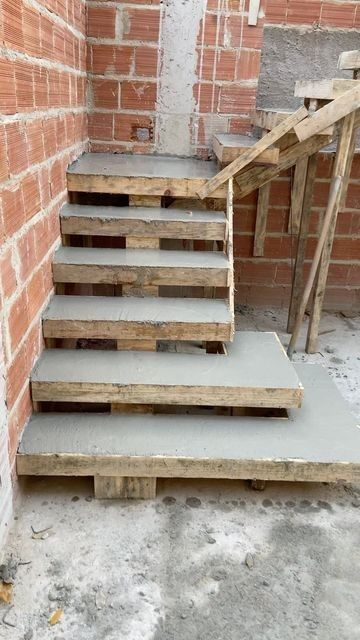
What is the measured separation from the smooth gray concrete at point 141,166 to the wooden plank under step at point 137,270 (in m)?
0.63

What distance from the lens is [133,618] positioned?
200cm

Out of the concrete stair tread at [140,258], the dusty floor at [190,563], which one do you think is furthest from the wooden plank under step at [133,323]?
the dusty floor at [190,563]

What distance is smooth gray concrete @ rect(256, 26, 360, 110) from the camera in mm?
4605

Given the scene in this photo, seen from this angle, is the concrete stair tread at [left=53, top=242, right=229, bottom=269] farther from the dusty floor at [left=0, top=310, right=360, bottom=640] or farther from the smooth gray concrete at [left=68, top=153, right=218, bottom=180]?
the dusty floor at [left=0, top=310, right=360, bottom=640]

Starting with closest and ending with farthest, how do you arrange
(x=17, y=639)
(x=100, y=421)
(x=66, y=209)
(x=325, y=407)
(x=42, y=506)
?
(x=17, y=639), (x=42, y=506), (x=100, y=421), (x=325, y=407), (x=66, y=209)

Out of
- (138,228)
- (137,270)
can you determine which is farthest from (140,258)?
(138,228)

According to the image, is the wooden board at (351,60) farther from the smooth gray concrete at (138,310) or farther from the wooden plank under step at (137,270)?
the smooth gray concrete at (138,310)

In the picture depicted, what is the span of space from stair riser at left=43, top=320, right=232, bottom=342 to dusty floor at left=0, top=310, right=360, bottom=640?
2.62ft

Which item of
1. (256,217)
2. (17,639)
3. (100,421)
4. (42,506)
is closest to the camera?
(17,639)

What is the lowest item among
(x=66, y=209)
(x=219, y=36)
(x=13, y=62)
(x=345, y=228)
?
(x=345, y=228)

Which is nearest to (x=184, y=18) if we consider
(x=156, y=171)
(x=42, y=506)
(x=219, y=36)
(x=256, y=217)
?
(x=219, y=36)

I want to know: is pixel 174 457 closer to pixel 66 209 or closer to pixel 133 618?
pixel 133 618

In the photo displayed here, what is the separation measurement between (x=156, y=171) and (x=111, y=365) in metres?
1.57

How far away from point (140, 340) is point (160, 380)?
1.18 ft
